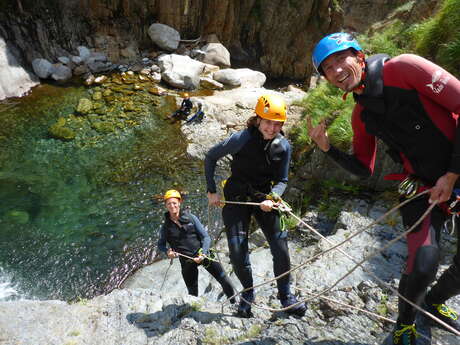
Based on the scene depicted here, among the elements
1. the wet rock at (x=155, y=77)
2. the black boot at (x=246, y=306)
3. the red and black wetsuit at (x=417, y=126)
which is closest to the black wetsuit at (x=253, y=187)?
the black boot at (x=246, y=306)

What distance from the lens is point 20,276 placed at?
6449mm

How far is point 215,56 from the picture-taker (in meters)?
18.3

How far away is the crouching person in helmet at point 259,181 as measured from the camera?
332 centimetres

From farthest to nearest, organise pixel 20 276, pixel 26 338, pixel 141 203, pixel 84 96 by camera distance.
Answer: pixel 84 96, pixel 141 203, pixel 20 276, pixel 26 338

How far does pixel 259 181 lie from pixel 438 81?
1882 millimetres

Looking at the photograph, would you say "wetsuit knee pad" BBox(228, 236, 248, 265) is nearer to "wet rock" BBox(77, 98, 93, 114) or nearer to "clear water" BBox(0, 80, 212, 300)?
"clear water" BBox(0, 80, 212, 300)

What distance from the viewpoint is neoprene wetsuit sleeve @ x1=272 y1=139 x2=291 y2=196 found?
3.40 meters

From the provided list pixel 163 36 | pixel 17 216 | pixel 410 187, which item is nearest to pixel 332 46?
pixel 410 187

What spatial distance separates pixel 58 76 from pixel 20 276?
1086cm

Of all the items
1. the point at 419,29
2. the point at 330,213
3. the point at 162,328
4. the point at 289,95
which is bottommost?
the point at 289,95

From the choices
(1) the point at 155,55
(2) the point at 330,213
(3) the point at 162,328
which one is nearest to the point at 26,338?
(3) the point at 162,328

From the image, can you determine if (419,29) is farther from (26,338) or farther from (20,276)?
(20,276)

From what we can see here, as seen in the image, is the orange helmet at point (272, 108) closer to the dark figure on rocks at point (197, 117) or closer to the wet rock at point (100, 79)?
the dark figure on rocks at point (197, 117)

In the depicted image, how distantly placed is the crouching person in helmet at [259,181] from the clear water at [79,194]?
4.26 metres
